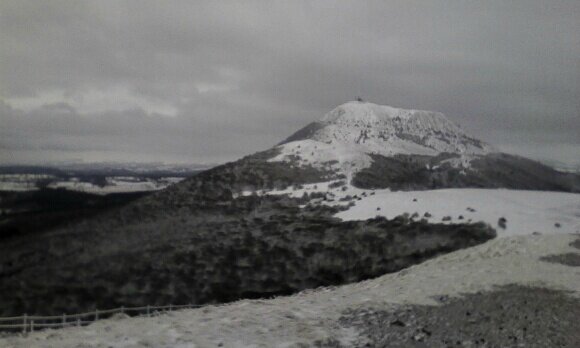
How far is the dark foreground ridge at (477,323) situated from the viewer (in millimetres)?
7727

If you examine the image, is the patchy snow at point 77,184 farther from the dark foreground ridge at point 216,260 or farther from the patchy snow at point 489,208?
the patchy snow at point 489,208

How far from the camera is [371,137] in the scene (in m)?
86.9

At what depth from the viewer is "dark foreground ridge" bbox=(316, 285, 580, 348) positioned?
25.3 ft

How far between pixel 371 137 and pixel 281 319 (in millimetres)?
80494

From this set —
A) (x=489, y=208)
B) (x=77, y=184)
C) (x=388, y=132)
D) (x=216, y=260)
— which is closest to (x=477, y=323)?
(x=216, y=260)

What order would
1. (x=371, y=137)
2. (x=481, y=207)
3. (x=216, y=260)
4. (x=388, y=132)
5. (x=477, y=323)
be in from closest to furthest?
(x=477, y=323), (x=216, y=260), (x=481, y=207), (x=371, y=137), (x=388, y=132)

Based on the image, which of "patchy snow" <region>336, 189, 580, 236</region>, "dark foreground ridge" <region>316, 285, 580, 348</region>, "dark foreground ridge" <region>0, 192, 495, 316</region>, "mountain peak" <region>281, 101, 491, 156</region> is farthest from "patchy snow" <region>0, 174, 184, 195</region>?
"mountain peak" <region>281, 101, 491, 156</region>

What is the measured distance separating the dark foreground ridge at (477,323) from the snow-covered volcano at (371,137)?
142 ft

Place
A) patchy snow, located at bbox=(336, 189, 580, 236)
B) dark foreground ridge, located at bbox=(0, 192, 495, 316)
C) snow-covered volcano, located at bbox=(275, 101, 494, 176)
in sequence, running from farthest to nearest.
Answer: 1. snow-covered volcano, located at bbox=(275, 101, 494, 176)
2. patchy snow, located at bbox=(336, 189, 580, 236)
3. dark foreground ridge, located at bbox=(0, 192, 495, 316)

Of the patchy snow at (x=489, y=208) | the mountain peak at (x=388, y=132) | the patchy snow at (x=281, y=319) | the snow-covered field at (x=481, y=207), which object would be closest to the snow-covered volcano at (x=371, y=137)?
the mountain peak at (x=388, y=132)

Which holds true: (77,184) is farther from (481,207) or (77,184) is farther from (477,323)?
(477,323)

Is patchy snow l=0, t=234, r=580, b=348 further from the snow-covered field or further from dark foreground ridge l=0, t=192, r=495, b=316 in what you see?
the snow-covered field

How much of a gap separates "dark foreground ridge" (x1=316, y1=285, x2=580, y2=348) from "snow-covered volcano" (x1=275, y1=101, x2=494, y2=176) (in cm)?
4328

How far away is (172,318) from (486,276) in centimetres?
1018
